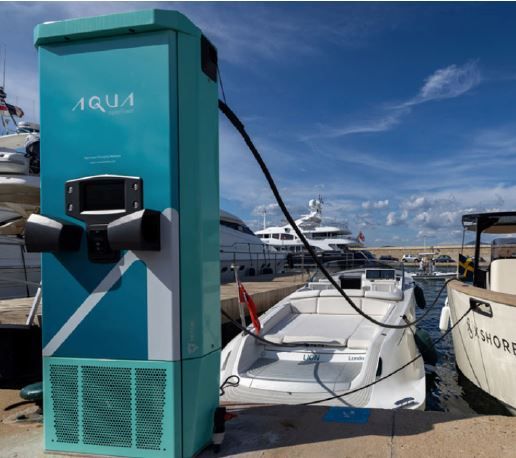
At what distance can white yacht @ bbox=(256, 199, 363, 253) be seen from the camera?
2093 inches

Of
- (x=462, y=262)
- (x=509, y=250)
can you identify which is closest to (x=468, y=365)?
(x=462, y=262)

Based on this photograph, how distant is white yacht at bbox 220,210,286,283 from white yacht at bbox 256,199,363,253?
17.6 m

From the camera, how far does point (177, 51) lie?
266 centimetres

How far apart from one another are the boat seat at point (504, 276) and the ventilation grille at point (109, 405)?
700cm

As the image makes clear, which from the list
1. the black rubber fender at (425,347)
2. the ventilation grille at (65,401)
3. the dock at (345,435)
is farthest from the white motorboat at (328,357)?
the ventilation grille at (65,401)

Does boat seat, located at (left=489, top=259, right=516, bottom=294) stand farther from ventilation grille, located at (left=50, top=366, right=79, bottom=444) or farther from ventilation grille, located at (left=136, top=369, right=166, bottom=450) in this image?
ventilation grille, located at (left=50, top=366, right=79, bottom=444)

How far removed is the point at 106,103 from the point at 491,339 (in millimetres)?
6237

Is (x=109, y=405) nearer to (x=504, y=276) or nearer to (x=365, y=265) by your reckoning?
(x=504, y=276)

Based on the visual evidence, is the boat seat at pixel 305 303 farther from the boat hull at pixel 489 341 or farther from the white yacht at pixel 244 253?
the white yacht at pixel 244 253

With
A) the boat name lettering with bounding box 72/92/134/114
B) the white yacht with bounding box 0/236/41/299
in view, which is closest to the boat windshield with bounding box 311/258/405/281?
the white yacht with bounding box 0/236/41/299

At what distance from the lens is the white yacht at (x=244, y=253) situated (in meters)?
26.5

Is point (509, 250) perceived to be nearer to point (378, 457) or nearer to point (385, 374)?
point (385, 374)

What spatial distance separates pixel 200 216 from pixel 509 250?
31.9 feet

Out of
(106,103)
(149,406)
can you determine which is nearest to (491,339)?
(149,406)
